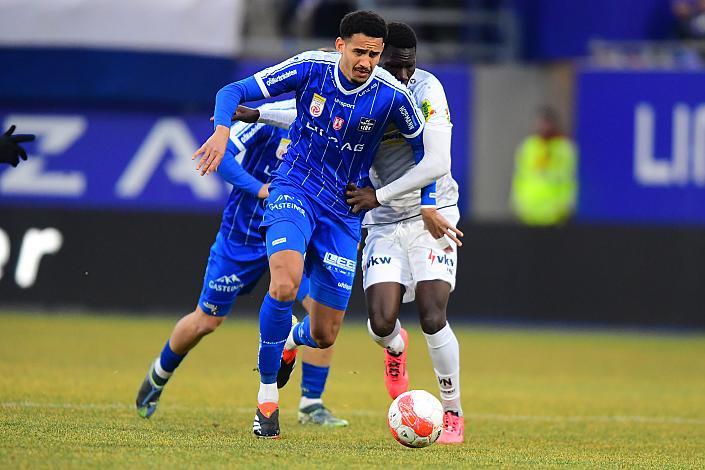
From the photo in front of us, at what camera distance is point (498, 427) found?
8.85 m

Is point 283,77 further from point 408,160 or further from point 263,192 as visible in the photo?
point 408,160

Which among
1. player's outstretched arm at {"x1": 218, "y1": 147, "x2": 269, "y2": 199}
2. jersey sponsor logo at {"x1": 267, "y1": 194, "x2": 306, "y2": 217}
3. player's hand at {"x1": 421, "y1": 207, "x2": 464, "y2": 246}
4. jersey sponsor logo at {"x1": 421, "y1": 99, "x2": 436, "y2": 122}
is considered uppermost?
jersey sponsor logo at {"x1": 421, "y1": 99, "x2": 436, "y2": 122}

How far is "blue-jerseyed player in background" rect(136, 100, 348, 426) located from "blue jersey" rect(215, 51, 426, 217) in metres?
0.56

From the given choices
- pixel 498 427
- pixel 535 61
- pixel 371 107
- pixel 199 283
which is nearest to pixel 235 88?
pixel 371 107

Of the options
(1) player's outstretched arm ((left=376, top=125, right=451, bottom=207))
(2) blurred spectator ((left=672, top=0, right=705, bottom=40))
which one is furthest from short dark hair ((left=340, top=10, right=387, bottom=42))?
(2) blurred spectator ((left=672, top=0, right=705, bottom=40))

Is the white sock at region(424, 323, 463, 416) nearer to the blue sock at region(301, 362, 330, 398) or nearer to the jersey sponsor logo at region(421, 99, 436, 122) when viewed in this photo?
the blue sock at region(301, 362, 330, 398)

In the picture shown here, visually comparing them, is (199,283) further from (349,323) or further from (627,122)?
(627,122)

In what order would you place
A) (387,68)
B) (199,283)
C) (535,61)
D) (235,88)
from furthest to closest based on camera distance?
(535,61), (199,283), (387,68), (235,88)

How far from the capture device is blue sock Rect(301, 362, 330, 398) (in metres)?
8.79

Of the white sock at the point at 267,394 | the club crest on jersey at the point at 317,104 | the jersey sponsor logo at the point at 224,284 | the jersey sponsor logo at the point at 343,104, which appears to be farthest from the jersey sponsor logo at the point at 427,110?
the white sock at the point at 267,394

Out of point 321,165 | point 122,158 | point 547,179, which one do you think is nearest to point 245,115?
point 321,165

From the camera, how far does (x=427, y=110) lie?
315 inches

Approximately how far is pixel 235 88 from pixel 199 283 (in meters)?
9.55

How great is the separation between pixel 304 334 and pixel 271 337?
0.77 meters
